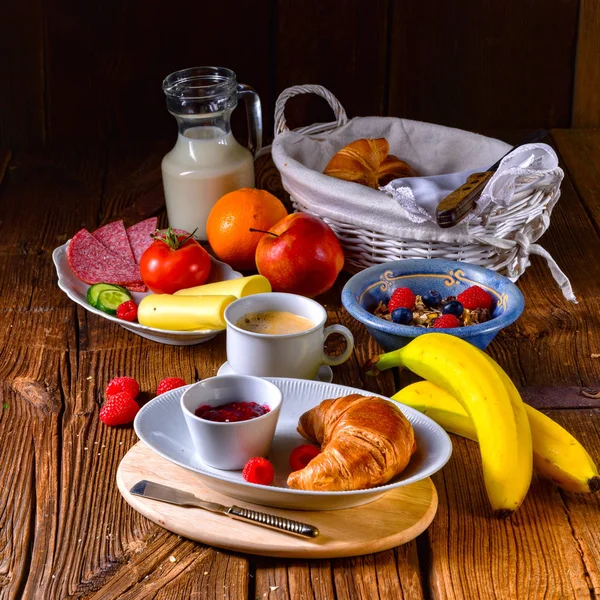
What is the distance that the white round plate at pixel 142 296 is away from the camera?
1.36m

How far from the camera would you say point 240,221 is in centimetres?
158

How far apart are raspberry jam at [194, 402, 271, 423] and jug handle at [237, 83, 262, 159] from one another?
0.88m

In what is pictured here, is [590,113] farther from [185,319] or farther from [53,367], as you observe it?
[53,367]

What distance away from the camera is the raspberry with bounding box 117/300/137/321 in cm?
141

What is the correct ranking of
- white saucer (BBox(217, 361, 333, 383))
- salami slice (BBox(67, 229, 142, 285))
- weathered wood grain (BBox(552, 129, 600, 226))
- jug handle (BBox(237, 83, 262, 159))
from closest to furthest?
white saucer (BBox(217, 361, 333, 383)) < salami slice (BBox(67, 229, 142, 285)) < jug handle (BBox(237, 83, 262, 159)) < weathered wood grain (BBox(552, 129, 600, 226))

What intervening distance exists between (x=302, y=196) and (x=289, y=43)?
77 cm

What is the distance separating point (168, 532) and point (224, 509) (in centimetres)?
7

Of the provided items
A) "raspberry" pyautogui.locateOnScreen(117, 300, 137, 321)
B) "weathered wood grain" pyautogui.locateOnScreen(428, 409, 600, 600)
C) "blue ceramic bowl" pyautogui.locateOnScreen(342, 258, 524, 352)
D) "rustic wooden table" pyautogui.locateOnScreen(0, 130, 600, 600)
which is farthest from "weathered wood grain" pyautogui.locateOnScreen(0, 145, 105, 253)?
"weathered wood grain" pyautogui.locateOnScreen(428, 409, 600, 600)

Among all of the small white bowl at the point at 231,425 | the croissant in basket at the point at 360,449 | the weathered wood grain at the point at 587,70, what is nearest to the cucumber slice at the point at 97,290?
the small white bowl at the point at 231,425

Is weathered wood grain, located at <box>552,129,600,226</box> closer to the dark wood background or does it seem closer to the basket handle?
the dark wood background

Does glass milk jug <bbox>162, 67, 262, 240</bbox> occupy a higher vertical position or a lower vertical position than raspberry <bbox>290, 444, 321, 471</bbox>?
higher

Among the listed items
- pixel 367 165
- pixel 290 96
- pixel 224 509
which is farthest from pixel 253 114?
pixel 224 509

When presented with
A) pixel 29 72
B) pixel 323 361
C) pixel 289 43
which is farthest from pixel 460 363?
pixel 29 72

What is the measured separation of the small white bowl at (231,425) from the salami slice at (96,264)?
553 mm
